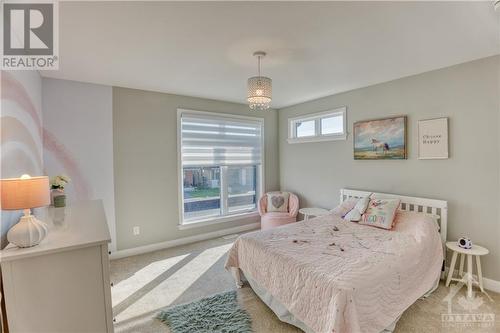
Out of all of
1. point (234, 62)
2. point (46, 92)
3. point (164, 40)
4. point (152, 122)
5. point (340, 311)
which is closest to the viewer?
point (340, 311)

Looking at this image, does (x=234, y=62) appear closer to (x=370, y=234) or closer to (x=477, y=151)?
(x=370, y=234)

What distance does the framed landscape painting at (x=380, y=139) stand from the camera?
3232 millimetres

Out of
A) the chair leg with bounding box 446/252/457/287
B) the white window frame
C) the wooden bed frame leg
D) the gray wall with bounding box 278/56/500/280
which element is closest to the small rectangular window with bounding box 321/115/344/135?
the white window frame

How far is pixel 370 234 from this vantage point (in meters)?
2.73

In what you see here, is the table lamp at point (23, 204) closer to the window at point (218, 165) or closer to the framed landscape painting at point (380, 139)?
the window at point (218, 165)

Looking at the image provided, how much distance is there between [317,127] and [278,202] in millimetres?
1589

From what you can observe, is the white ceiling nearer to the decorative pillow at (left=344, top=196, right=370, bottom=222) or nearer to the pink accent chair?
the decorative pillow at (left=344, top=196, right=370, bottom=222)

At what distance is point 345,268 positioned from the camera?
194 centimetres

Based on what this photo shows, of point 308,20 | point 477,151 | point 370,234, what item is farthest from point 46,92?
point 477,151

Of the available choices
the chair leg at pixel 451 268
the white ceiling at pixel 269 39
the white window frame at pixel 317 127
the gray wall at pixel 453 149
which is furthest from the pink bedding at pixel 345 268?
the white ceiling at pixel 269 39

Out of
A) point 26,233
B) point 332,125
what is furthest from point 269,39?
point 332,125

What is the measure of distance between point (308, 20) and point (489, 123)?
233 centimetres

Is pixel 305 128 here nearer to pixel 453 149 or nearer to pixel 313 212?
pixel 313 212

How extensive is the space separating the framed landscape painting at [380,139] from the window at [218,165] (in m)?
1.98
